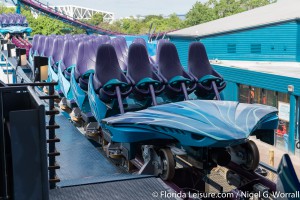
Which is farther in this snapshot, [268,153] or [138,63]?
[268,153]

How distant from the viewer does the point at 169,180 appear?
352 cm

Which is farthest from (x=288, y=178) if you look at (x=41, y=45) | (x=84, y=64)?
(x=41, y=45)

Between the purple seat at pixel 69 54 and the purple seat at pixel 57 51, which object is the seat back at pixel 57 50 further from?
the purple seat at pixel 69 54

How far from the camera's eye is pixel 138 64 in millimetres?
4707

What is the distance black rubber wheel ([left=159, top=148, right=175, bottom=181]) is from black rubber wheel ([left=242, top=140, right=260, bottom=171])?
0.65m

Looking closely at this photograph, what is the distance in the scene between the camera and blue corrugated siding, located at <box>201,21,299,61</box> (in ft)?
53.6

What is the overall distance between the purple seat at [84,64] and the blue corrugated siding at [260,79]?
5898mm

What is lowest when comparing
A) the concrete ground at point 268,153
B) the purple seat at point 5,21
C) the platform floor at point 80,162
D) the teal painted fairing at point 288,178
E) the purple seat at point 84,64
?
the concrete ground at point 268,153

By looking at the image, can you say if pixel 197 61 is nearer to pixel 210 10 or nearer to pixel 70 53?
pixel 70 53

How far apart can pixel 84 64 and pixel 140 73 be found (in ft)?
4.95

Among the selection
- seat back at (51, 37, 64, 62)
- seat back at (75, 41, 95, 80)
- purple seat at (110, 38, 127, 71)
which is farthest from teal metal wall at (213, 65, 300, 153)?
seat back at (75, 41, 95, 80)

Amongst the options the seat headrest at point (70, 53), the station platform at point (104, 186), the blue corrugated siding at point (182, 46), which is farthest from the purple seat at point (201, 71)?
the blue corrugated siding at point (182, 46)

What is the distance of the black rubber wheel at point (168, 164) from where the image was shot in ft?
11.5

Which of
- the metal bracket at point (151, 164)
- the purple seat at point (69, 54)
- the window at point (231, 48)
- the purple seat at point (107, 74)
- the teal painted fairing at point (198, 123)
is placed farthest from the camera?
the window at point (231, 48)
